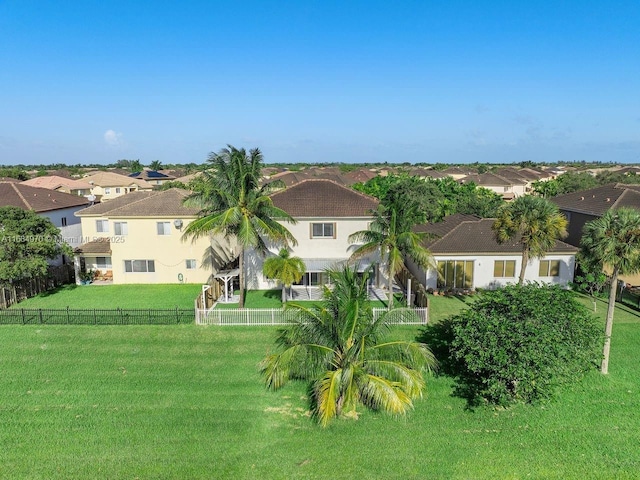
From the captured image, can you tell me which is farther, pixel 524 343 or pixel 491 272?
pixel 491 272

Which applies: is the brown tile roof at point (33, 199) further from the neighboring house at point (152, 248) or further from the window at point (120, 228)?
the window at point (120, 228)

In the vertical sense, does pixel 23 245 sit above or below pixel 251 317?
above

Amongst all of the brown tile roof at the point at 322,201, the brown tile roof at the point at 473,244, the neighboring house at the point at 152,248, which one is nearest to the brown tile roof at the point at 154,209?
the neighboring house at the point at 152,248

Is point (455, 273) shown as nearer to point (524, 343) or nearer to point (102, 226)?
point (524, 343)

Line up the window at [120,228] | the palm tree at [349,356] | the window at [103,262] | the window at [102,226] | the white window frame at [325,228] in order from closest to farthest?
the palm tree at [349,356], the white window frame at [325,228], the window at [120,228], the window at [103,262], the window at [102,226]

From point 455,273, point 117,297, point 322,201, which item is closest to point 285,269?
point 322,201

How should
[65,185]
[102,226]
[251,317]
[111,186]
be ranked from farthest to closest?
[111,186] < [65,185] < [102,226] < [251,317]
